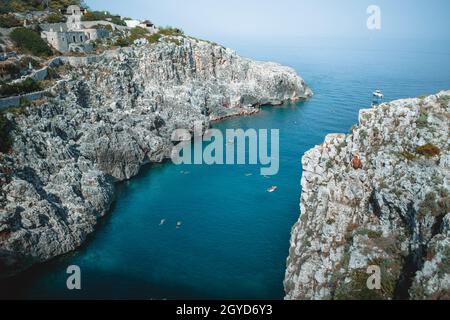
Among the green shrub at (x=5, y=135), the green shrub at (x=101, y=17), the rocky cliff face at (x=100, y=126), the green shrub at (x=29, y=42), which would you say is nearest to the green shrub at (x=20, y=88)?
the rocky cliff face at (x=100, y=126)

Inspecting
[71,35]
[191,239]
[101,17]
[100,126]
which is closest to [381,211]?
[191,239]

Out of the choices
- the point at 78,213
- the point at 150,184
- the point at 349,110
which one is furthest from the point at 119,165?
the point at 349,110

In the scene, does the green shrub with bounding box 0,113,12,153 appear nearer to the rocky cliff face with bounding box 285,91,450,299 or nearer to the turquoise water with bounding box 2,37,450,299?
the turquoise water with bounding box 2,37,450,299

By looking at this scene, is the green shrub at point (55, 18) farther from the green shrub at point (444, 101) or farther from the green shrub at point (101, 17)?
the green shrub at point (444, 101)

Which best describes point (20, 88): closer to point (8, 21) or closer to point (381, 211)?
point (8, 21)

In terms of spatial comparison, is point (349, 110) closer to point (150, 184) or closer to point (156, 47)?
point (156, 47)
